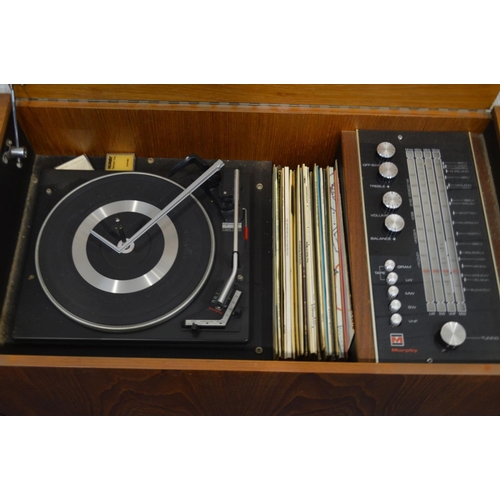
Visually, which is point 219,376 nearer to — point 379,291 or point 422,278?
point 379,291

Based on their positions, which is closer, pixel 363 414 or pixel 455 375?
pixel 455 375

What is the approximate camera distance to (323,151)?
75.9 inches

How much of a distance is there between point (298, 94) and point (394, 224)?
0.49 m

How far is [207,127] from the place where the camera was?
6.06ft

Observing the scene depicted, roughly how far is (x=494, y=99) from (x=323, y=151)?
53 centimetres

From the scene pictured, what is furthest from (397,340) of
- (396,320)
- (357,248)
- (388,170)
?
(388,170)

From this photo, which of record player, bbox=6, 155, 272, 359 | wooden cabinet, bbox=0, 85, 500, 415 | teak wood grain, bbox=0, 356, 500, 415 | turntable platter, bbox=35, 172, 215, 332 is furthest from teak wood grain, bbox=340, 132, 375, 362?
turntable platter, bbox=35, 172, 215, 332

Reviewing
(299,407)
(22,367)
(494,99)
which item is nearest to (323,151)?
(494,99)

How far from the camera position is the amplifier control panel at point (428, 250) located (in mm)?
1501

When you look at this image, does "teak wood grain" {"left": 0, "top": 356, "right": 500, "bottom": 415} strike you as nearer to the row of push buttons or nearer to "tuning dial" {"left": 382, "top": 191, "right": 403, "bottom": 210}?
the row of push buttons

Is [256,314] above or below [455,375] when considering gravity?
above

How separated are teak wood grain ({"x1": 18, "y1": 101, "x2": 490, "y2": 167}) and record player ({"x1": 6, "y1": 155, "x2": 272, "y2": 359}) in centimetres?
11

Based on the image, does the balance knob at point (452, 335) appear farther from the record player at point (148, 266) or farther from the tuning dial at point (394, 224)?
the record player at point (148, 266)

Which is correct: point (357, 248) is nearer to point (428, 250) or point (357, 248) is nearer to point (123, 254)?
point (428, 250)
